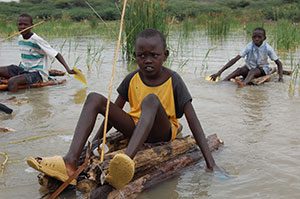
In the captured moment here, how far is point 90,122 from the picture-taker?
2.93 metres

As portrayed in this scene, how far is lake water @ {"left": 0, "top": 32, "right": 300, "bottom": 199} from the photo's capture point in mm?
3035

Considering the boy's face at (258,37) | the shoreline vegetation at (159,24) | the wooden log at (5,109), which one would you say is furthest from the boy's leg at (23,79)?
the boy's face at (258,37)

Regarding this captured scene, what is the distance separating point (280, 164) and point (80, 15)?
1035 inches

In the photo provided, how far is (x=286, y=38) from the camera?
9859 millimetres

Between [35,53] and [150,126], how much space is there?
13.5ft

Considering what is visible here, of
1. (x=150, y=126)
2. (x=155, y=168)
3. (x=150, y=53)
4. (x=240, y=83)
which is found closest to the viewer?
(x=150, y=126)

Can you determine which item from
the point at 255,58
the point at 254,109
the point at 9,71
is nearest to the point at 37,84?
the point at 9,71

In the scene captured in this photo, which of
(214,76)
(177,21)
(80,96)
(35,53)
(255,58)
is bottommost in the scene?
(80,96)

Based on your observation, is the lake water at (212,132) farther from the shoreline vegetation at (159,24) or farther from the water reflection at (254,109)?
the shoreline vegetation at (159,24)

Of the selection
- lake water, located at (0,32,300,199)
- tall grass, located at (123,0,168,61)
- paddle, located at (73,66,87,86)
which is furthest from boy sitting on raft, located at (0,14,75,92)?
tall grass, located at (123,0,168,61)

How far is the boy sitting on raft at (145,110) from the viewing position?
2.79m

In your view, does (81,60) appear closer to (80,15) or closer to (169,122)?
(169,122)

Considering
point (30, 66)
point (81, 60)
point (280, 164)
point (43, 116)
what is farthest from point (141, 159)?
point (81, 60)

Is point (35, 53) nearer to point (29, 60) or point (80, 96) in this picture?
point (29, 60)
